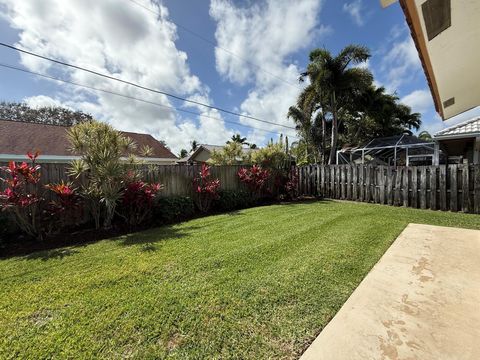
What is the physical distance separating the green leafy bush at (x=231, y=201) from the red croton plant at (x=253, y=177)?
1.47 feet

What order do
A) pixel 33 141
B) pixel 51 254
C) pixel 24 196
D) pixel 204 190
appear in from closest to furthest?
pixel 51 254, pixel 24 196, pixel 204 190, pixel 33 141

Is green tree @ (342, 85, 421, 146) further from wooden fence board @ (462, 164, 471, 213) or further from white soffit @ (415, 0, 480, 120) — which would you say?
white soffit @ (415, 0, 480, 120)

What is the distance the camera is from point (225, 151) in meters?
10.3

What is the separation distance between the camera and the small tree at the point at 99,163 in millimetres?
5156

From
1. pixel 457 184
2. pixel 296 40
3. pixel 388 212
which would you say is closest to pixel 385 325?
pixel 388 212

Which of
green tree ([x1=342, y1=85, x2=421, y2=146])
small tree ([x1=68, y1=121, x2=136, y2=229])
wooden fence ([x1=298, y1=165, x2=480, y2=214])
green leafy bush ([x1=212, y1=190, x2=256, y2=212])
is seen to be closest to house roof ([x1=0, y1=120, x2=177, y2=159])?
green leafy bush ([x1=212, y1=190, x2=256, y2=212])

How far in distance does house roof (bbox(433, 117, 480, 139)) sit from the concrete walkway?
694 centimetres

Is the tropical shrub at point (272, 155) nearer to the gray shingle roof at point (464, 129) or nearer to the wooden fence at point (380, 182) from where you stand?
the wooden fence at point (380, 182)

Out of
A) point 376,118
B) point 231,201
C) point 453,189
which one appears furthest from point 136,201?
point 376,118

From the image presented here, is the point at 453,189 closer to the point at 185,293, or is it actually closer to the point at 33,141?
the point at 185,293

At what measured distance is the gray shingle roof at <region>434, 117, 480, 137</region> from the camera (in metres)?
8.02

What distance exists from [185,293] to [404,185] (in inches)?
314

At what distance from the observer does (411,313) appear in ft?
7.05

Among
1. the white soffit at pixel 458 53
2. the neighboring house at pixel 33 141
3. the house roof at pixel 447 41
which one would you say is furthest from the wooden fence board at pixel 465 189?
the neighboring house at pixel 33 141
